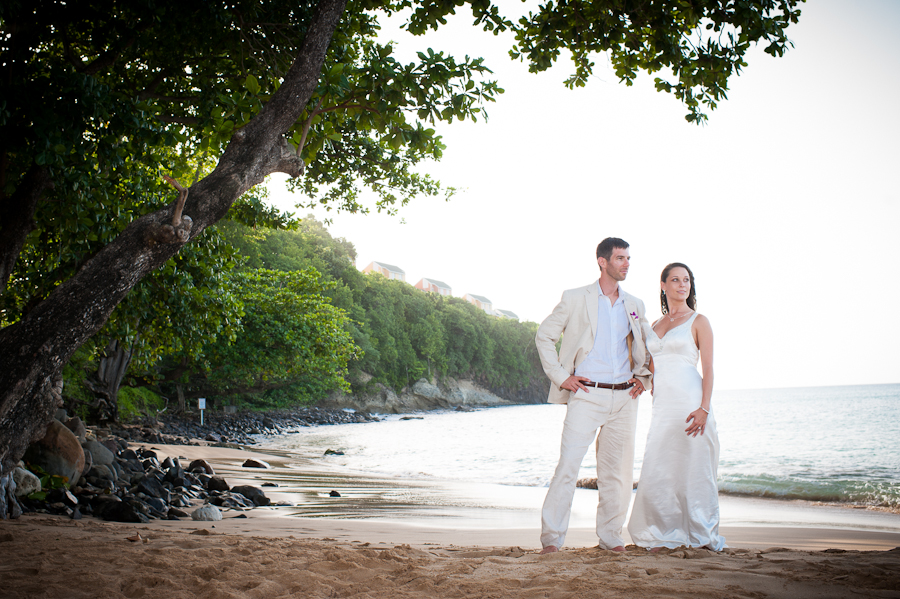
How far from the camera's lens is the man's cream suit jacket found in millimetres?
4219

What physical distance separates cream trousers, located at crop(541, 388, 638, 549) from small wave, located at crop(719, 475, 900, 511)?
7187 mm

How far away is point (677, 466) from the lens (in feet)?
13.5

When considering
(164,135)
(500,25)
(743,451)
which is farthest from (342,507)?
(743,451)

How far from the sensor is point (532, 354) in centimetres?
9075

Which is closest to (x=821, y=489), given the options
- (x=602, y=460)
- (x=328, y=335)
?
(x=602, y=460)

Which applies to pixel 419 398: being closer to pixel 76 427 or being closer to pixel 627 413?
pixel 76 427

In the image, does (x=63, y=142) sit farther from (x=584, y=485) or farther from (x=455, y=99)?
(x=584, y=485)

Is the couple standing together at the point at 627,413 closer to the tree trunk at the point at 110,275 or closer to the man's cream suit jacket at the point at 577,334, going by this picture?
the man's cream suit jacket at the point at 577,334

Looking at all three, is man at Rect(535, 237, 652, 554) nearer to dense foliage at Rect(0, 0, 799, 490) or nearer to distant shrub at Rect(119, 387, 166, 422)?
dense foliage at Rect(0, 0, 799, 490)

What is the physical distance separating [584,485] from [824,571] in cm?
755

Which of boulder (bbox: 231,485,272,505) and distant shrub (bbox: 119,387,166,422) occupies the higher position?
boulder (bbox: 231,485,272,505)

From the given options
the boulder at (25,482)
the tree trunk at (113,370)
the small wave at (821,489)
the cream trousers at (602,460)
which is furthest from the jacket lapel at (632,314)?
the tree trunk at (113,370)

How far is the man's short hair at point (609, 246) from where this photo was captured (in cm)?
437

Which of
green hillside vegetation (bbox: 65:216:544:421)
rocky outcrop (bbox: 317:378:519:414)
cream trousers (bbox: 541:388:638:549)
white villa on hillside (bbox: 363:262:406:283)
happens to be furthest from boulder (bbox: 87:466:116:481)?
white villa on hillside (bbox: 363:262:406:283)
